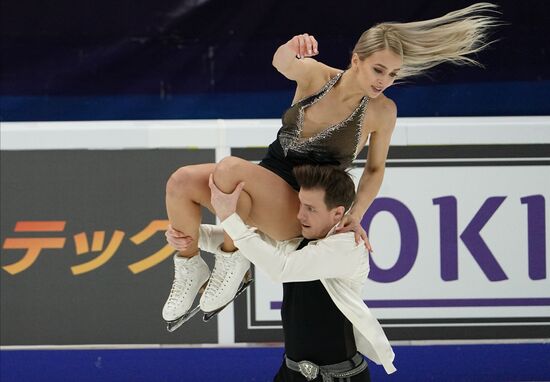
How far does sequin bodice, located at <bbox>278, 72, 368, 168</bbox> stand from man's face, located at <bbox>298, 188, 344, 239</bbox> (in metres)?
0.16

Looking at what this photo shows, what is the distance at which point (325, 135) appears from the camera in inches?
119

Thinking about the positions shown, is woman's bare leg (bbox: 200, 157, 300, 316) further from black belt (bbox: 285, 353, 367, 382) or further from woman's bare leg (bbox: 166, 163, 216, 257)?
black belt (bbox: 285, 353, 367, 382)

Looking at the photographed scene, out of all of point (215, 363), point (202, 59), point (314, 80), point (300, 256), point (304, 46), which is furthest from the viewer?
point (202, 59)

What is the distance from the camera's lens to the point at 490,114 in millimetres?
4676

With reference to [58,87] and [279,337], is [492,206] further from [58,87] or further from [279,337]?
[58,87]

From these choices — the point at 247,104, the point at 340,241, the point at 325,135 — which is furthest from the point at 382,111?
the point at 247,104

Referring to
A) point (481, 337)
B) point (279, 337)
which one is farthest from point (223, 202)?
point (481, 337)

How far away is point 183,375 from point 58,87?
1478 mm

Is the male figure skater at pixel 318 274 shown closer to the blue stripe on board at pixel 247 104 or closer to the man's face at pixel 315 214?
the man's face at pixel 315 214

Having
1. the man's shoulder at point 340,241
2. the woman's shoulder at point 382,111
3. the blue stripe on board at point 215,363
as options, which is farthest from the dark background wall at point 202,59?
the man's shoulder at point 340,241

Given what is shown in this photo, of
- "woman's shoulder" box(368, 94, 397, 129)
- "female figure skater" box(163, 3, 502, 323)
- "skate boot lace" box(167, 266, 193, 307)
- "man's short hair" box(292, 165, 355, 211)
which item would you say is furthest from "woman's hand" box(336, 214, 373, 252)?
"skate boot lace" box(167, 266, 193, 307)

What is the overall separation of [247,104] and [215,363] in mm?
1222

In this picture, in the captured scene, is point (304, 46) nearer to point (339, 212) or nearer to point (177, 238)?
point (339, 212)

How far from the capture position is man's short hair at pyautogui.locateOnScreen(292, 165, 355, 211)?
2.93 m
